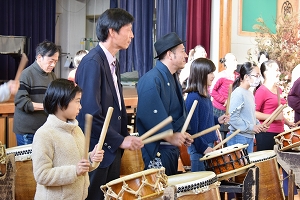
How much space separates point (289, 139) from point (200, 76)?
100cm

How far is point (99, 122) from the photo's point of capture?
8.58ft

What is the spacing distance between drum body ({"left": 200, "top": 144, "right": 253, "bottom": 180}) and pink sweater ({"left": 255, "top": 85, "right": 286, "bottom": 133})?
1448mm

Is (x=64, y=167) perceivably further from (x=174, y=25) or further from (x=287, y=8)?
(x=287, y=8)

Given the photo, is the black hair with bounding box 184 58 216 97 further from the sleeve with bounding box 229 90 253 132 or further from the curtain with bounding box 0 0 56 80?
the curtain with bounding box 0 0 56 80

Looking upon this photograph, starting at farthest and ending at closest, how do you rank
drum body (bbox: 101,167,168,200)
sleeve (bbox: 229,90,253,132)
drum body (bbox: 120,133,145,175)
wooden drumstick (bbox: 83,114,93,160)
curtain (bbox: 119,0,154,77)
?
curtain (bbox: 119,0,154,77) < sleeve (bbox: 229,90,253,132) < drum body (bbox: 120,133,145,175) < drum body (bbox: 101,167,168,200) < wooden drumstick (bbox: 83,114,93,160)

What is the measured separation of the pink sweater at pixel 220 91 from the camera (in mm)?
5625

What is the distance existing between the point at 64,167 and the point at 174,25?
672 centimetres

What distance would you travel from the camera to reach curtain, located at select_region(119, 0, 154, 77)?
9.29m

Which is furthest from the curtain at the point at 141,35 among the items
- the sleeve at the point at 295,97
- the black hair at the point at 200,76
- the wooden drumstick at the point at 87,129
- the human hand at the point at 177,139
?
the wooden drumstick at the point at 87,129

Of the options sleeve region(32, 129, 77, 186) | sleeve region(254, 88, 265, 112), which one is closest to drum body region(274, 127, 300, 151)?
sleeve region(254, 88, 265, 112)

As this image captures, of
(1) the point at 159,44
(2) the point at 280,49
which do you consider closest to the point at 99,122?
(1) the point at 159,44

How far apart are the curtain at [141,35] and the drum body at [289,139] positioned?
17.5 ft

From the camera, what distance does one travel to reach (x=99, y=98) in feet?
8.68

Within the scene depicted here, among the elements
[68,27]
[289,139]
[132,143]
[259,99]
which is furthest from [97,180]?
[68,27]
